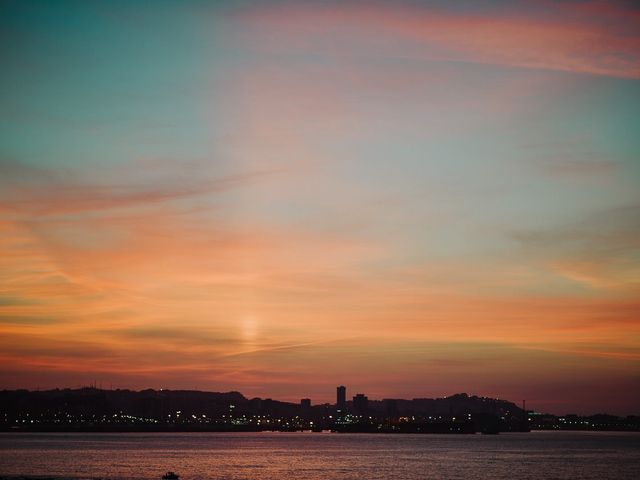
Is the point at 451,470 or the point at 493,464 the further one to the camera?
the point at 493,464

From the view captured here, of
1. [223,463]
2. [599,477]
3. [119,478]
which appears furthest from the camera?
[223,463]

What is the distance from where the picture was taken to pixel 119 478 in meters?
107

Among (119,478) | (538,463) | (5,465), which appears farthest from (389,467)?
(5,465)

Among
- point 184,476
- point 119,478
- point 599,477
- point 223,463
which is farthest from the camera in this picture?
point 223,463

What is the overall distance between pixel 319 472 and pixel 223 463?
98.2 feet

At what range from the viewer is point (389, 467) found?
141750mm

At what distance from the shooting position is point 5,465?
130375 mm

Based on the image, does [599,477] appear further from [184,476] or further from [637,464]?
[184,476]

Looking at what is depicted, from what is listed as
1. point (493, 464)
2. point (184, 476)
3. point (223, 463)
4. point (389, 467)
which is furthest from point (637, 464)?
point (184, 476)

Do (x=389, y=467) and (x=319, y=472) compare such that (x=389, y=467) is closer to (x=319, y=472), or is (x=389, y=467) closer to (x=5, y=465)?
(x=319, y=472)

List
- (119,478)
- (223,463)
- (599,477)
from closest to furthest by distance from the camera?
(119,478) < (599,477) < (223,463)

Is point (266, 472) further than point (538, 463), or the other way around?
point (538, 463)

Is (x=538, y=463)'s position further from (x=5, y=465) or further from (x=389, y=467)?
(x=5, y=465)

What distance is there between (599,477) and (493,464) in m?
31.0
